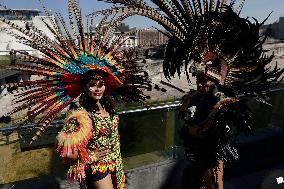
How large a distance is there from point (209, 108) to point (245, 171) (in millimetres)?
2409

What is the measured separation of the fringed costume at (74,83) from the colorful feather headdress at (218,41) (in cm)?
53

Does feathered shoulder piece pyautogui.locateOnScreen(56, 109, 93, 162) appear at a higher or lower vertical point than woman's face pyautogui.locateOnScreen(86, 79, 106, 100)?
lower

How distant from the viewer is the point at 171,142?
4.67m

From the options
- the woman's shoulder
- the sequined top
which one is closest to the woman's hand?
the sequined top

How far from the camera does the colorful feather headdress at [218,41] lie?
9.91 feet

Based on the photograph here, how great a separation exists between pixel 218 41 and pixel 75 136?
5.66ft

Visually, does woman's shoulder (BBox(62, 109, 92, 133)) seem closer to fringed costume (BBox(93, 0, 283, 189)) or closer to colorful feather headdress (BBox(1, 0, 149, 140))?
colorful feather headdress (BBox(1, 0, 149, 140))

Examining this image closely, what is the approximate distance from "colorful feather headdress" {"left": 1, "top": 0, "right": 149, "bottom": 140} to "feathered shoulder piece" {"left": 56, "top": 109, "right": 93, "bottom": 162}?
254 millimetres

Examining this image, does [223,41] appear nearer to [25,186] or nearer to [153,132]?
[153,132]

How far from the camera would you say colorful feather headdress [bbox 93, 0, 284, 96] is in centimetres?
302

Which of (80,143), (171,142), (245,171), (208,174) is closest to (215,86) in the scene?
Result: (208,174)

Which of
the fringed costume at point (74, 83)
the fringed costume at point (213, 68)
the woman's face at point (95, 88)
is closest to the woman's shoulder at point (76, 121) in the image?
the fringed costume at point (74, 83)

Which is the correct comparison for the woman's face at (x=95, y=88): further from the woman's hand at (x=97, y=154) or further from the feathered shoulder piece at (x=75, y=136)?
the woman's hand at (x=97, y=154)

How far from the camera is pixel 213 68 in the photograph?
120 inches
